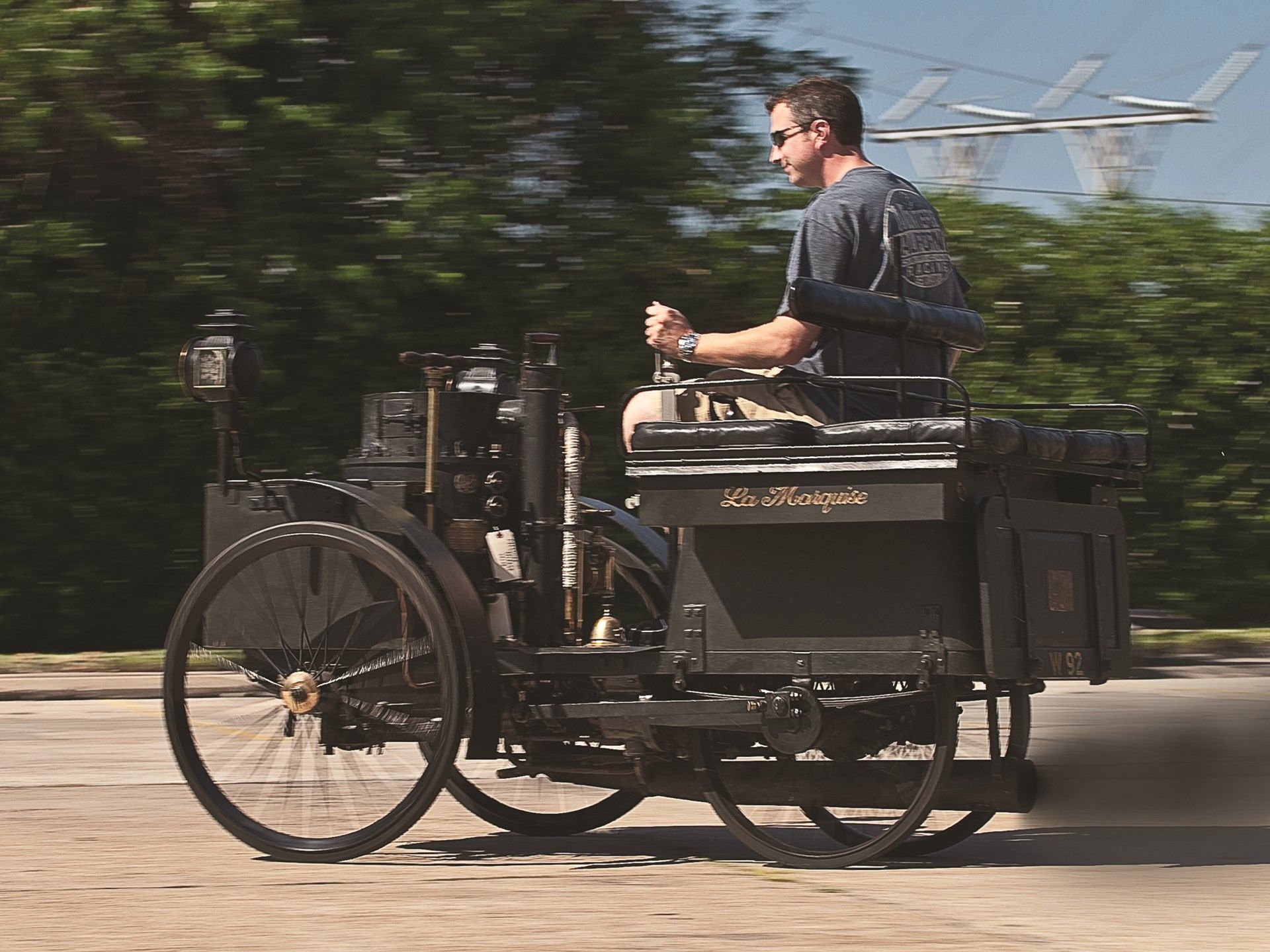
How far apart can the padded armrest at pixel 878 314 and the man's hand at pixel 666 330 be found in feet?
1.38

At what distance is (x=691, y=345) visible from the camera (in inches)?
200

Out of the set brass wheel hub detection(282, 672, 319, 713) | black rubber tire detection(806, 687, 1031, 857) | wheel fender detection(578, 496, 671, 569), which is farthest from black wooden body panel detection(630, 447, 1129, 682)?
brass wheel hub detection(282, 672, 319, 713)

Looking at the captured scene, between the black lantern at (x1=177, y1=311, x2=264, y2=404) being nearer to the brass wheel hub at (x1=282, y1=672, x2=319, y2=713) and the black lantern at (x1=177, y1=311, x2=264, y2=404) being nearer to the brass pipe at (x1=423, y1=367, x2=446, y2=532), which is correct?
the brass pipe at (x1=423, y1=367, x2=446, y2=532)

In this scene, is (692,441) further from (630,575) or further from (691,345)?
(630,575)

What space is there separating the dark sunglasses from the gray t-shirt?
236 mm

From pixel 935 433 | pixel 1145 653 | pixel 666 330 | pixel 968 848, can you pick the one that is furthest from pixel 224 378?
pixel 1145 653

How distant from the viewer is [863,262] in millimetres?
5039

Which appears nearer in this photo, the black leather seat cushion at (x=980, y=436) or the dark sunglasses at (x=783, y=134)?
the black leather seat cushion at (x=980, y=436)

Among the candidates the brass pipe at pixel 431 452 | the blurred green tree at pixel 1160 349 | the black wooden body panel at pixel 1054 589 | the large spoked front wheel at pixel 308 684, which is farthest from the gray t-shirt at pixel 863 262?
the blurred green tree at pixel 1160 349

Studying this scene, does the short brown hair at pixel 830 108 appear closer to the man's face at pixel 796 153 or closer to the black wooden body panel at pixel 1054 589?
the man's face at pixel 796 153

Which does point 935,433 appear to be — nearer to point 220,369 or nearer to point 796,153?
point 796,153

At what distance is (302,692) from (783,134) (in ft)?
6.74

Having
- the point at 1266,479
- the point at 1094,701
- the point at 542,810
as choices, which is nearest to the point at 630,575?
the point at 542,810

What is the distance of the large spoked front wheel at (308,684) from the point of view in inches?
199
